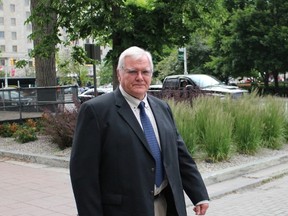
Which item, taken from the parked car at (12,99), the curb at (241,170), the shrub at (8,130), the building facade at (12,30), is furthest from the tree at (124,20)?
the building facade at (12,30)

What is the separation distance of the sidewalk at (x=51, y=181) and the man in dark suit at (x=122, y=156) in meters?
3.27

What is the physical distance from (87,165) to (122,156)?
231mm

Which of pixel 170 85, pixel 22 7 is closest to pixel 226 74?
pixel 170 85

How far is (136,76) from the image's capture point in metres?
3.07

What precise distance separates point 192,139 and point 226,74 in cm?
2669

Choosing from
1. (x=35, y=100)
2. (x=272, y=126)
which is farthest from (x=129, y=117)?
(x=35, y=100)

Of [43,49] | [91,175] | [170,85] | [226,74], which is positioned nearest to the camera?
[91,175]

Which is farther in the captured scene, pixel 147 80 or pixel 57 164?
pixel 57 164

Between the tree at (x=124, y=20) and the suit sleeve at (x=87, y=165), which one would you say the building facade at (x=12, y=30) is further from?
the suit sleeve at (x=87, y=165)

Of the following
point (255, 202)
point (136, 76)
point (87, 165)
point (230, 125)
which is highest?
point (136, 76)

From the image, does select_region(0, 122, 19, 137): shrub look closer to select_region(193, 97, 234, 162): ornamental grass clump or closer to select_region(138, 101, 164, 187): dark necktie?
select_region(193, 97, 234, 162): ornamental grass clump

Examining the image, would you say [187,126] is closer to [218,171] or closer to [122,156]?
[218,171]

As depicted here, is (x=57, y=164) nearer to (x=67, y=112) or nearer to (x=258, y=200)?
(x=67, y=112)

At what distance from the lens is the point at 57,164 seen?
376 inches
